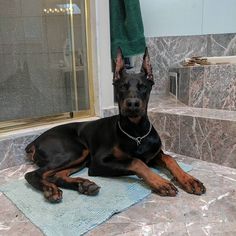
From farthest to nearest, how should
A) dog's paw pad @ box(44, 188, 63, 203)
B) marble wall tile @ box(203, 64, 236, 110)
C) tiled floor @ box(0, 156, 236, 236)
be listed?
marble wall tile @ box(203, 64, 236, 110) < dog's paw pad @ box(44, 188, 63, 203) < tiled floor @ box(0, 156, 236, 236)

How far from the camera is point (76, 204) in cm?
127

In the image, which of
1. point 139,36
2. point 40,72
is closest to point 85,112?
point 40,72

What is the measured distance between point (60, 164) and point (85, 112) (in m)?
0.74

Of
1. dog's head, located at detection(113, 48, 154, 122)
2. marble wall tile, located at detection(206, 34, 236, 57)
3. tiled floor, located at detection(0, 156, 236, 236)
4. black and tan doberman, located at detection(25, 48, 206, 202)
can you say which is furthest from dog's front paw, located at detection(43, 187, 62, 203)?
marble wall tile, located at detection(206, 34, 236, 57)

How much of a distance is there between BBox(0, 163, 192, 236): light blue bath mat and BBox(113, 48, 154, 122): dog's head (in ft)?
1.16

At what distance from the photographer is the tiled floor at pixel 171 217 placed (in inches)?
43.3

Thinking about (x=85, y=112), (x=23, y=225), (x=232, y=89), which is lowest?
(x=23, y=225)

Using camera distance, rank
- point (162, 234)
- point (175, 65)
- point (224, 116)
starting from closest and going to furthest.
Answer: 1. point (162, 234)
2. point (224, 116)
3. point (175, 65)

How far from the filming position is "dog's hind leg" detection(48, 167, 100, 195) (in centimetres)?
134

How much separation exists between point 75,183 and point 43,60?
1022mm

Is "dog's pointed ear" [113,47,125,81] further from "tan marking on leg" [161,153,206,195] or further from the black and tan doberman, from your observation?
"tan marking on leg" [161,153,206,195]

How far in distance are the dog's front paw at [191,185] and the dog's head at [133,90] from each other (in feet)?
1.22

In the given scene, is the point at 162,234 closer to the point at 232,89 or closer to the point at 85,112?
the point at 232,89

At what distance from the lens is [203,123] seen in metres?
1.74
